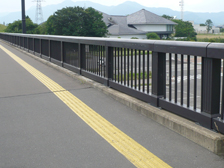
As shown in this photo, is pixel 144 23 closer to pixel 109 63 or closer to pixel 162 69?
pixel 109 63

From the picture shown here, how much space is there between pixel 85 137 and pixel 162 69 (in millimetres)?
1637

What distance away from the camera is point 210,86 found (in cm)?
386

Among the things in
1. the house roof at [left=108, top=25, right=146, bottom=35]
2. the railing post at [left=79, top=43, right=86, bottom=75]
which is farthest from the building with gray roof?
the railing post at [left=79, top=43, right=86, bottom=75]

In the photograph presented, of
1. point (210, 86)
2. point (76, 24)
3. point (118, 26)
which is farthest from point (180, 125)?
point (118, 26)

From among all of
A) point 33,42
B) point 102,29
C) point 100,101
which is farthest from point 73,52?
point 102,29

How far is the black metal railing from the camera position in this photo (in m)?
3.87

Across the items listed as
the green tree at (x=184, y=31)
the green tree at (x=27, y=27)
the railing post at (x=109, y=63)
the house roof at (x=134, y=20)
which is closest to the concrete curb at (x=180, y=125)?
the railing post at (x=109, y=63)

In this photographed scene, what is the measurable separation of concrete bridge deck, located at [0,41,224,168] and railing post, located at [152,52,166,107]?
437mm

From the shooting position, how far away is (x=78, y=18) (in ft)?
244

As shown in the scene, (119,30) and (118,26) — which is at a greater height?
(118,26)

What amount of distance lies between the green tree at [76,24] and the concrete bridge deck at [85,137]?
67.5 m

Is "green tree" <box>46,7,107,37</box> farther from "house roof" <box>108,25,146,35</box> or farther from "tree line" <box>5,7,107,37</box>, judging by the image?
"house roof" <box>108,25,146,35</box>

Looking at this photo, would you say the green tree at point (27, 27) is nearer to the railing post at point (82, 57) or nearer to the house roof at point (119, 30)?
the house roof at point (119, 30)

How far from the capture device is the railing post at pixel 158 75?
196 inches
